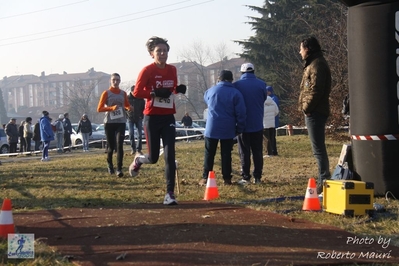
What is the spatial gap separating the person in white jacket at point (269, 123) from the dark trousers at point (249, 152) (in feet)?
19.0

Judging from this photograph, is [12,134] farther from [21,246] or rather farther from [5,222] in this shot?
[21,246]

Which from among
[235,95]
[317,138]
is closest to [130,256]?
[317,138]

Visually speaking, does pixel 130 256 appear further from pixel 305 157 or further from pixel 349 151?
pixel 305 157

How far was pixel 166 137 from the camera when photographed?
8.16 meters

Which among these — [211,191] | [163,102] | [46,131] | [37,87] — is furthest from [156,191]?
[37,87]

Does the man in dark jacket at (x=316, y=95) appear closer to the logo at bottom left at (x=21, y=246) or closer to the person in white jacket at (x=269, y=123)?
the logo at bottom left at (x=21, y=246)

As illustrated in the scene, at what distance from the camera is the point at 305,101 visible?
8883mm

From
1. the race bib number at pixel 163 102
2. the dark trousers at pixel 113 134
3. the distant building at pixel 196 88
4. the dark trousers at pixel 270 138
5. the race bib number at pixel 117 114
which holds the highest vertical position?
the distant building at pixel 196 88

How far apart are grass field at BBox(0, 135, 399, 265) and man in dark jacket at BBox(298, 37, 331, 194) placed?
2.15 feet

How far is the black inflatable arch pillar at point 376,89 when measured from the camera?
8352 millimetres

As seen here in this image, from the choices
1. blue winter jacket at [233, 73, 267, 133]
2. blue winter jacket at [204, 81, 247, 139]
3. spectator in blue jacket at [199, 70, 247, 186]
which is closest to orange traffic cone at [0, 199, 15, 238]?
spectator in blue jacket at [199, 70, 247, 186]

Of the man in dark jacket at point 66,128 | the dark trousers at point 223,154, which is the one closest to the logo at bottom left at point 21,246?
the dark trousers at point 223,154

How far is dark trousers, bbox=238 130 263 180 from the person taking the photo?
34.5 feet

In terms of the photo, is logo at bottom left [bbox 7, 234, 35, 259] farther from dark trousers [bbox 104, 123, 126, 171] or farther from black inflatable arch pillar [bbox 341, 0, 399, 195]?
dark trousers [bbox 104, 123, 126, 171]
